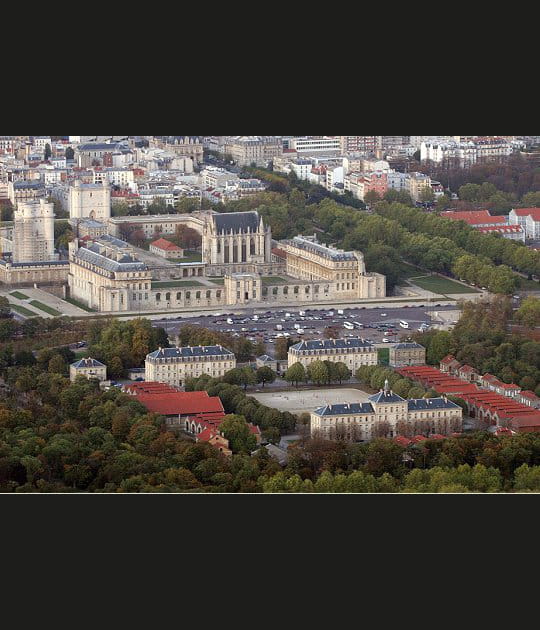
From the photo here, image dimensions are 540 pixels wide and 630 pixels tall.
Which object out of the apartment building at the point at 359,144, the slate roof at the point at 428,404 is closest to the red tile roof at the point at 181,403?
the slate roof at the point at 428,404

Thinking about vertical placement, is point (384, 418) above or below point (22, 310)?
above

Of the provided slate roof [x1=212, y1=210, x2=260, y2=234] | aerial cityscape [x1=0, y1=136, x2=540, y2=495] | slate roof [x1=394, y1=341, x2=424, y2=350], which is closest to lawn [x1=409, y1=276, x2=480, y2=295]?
aerial cityscape [x1=0, y1=136, x2=540, y2=495]

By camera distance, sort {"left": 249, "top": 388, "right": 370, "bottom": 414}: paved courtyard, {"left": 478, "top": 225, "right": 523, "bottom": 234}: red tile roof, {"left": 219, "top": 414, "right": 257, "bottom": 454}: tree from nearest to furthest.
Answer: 1. {"left": 219, "top": 414, "right": 257, "bottom": 454}: tree
2. {"left": 249, "top": 388, "right": 370, "bottom": 414}: paved courtyard
3. {"left": 478, "top": 225, "right": 523, "bottom": 234}: red tile roof

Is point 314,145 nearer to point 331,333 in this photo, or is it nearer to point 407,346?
point 331,333

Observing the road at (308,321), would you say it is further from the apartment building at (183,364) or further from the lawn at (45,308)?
the apartment building at (183,364)

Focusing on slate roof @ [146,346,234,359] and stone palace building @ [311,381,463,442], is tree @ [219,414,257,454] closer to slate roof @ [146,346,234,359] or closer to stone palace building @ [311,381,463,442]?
stone palace building @ [311,381,463,442]

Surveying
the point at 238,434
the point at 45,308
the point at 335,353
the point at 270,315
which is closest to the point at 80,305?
the point at 45,308
